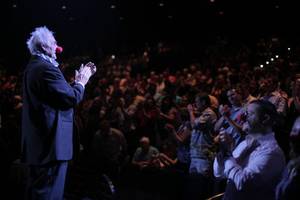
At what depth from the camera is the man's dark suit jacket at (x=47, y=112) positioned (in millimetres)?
4027

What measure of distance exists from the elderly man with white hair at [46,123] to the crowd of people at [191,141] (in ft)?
1.08

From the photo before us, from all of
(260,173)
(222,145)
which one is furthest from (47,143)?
(260,173)

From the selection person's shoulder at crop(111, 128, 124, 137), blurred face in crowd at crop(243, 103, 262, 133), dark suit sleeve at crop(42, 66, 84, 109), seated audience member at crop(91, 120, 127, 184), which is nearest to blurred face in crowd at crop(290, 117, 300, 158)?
blurred face in crowd at crop(243, 103, 262, 133)

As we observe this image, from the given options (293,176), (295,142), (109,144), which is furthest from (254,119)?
(109,144)

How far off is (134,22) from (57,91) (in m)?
23.0

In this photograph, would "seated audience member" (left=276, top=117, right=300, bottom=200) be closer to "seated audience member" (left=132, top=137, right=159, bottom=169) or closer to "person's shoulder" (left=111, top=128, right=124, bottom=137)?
"seated audience member" (left=132, top=137, right=159, bottom=169)

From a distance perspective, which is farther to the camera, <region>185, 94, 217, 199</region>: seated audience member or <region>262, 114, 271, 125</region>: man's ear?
<region>185, 94, 217, 199</region>: seated audience member

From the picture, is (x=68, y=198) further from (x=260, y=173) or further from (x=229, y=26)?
(x=229, y=26)

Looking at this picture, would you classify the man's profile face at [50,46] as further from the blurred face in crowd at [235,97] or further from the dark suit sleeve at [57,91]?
the blurred face in crowd at [235,97]

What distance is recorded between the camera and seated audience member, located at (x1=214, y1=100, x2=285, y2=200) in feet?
10.5

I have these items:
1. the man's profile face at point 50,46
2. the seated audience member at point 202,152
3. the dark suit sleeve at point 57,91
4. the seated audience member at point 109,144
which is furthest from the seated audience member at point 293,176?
the seated audience member at point 109,144

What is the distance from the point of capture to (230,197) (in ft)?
11.4

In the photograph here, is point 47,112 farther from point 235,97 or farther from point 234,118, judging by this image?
point 235,97

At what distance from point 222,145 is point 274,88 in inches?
157
